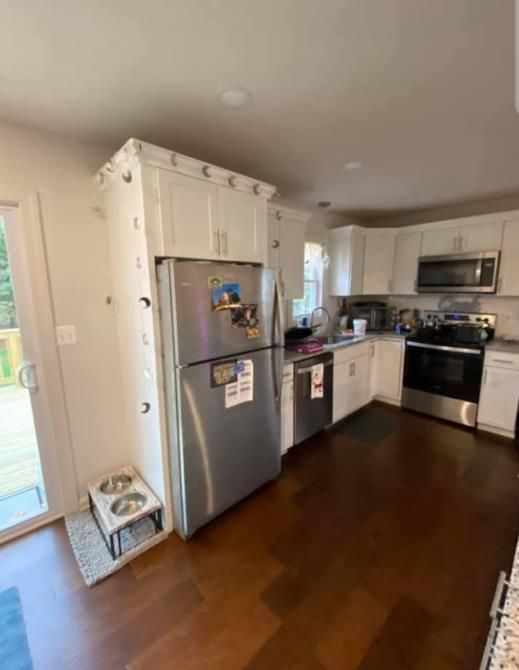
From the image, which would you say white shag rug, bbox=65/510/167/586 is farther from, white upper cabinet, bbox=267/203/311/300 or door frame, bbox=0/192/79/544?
white upper cabinet, bbox=267/203/311/300

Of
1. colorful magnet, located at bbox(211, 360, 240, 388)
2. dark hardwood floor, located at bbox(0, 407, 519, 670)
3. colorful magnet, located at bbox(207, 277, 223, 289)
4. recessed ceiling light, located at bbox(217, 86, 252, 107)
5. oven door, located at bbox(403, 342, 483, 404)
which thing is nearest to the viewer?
dark hardwood floor, located at bbox(0, 407, 519, 670)

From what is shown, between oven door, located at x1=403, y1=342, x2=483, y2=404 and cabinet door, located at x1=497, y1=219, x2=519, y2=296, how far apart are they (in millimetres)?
762

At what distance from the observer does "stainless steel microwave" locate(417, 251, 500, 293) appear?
3.26 metres

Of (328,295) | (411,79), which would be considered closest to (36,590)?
(411,79)

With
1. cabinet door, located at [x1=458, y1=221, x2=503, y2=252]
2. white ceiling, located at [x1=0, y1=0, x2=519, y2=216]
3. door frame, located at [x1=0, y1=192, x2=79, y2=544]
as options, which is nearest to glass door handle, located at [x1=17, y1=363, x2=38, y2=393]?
door frame, located at [x1=0, y1=192, x2=79, y2=544]

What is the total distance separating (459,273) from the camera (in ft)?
11.3

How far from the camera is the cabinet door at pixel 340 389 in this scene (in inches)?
128

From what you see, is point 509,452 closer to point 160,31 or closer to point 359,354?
point 359,354

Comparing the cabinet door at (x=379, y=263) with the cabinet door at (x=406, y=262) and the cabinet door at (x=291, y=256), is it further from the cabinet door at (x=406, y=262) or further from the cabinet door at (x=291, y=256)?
the cabinet door at (x=291, y=256)

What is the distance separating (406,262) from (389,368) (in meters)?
1.37

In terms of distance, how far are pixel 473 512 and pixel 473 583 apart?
0.62 m

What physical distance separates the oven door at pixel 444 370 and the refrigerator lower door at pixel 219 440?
210 cm

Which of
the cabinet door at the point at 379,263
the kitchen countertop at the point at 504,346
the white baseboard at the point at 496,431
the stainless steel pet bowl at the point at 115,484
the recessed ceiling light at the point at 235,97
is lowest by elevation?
the white baseboard at the point at 496,431

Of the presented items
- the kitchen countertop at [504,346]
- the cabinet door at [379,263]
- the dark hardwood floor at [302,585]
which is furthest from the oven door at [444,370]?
the dark hardwood floor at [302,585]
